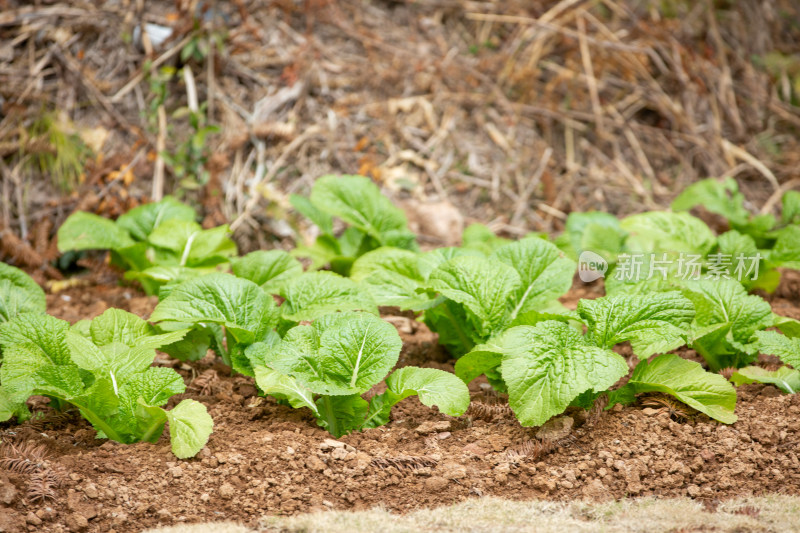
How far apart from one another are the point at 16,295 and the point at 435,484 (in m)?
1.67

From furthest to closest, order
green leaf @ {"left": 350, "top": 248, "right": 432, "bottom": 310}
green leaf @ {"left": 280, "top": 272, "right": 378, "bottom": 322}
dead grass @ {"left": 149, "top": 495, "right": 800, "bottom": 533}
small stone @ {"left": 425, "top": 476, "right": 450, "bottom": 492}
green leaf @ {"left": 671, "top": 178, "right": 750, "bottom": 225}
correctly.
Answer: green leaf @ {"left": 671, "top": 178, "right": 750, "bottom": 225} → green leaf @ {"left": 350, "top": 248, "right": 432, "bottom": 310} → green leaf @ {"left": 280, "top": 272, "right": 378, "bottom": 322} → small stone @ {"left": 425, "top": 476, "right": 450, "bottom": 492} → dead grass @ {"left": 149, "top": 495, "right": 800, "bottom": 533}

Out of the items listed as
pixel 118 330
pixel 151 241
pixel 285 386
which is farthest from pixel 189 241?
pixel 285 386

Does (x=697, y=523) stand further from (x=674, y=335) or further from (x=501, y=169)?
(x=501, y=169)

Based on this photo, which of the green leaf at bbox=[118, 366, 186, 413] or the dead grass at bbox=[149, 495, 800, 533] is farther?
the green leaf at bbox=[118, 366, 186, 413]

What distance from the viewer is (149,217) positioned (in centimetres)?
334

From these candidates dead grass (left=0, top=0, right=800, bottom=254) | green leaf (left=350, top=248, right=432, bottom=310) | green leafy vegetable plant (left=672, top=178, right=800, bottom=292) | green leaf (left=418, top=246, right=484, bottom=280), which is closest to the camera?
green leaf (left=350, top=248, right=432, bottom=310)

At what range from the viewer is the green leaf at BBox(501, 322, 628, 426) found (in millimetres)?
1994

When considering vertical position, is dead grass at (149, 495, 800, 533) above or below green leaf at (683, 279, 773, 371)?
below

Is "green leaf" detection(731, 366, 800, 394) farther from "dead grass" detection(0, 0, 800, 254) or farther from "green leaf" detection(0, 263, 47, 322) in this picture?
"green leaf" detection(0, 263, 47, 322)

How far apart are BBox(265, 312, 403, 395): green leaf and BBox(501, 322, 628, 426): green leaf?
37 centimetres

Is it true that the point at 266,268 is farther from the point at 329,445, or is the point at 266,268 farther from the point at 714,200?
the point at 714,200

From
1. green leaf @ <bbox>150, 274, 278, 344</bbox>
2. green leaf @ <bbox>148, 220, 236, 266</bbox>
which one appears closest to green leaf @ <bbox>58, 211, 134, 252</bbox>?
green leaf @ <bbox>148, 220, 236, 266</bbox>

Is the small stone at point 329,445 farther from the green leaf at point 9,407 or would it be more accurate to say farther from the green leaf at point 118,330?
the green leaf at point 9,407

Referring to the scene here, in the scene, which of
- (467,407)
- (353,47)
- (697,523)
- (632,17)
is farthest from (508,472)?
(632,17)
